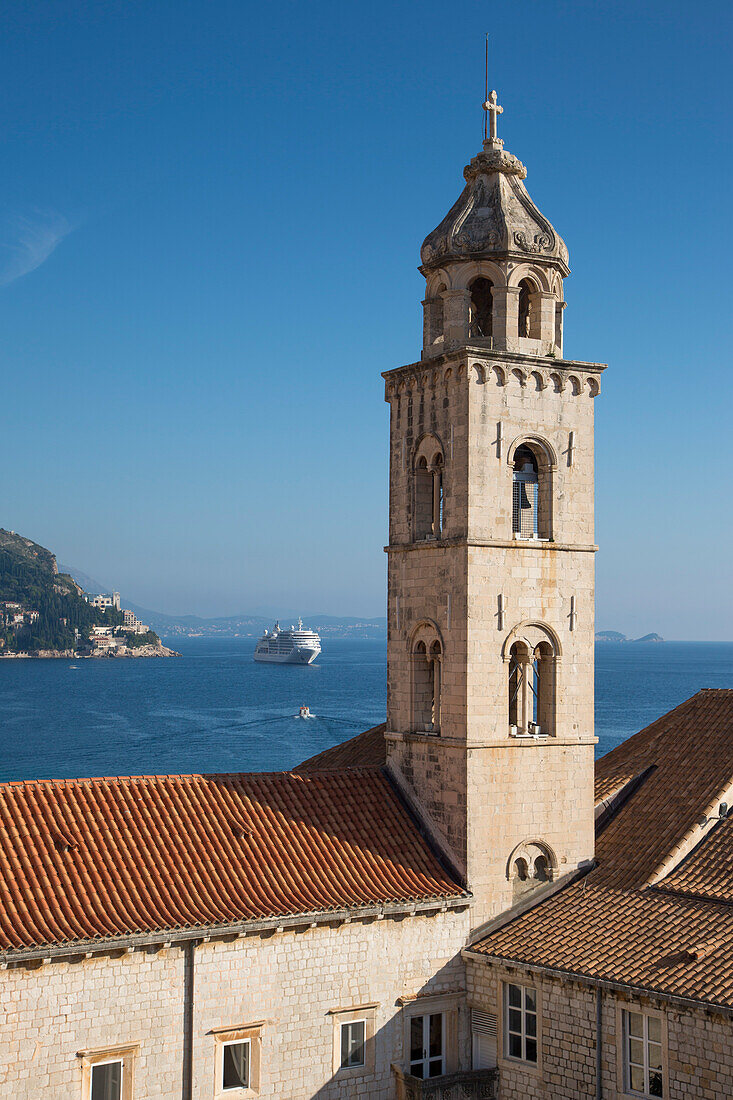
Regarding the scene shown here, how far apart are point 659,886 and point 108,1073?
10505 mm

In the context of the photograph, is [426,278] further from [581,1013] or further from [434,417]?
[581,1013]

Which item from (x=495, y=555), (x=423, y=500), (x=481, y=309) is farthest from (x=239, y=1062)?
(x=481, y=309)

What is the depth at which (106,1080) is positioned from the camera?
1770cm

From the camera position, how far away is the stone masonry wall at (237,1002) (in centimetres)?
1700

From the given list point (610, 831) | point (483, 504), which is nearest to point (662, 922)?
point (610, 831)

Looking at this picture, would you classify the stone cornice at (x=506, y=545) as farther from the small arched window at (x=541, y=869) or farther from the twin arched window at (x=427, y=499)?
the small arched window at (x=541, y=869)

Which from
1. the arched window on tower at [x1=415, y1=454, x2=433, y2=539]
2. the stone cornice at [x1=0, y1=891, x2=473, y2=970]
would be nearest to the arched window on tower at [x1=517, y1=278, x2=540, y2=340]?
the arched window on tower at [x1=415, y1=454, x2=433, y2=539]

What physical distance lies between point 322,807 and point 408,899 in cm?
272

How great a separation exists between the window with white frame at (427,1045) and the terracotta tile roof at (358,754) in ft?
24.1

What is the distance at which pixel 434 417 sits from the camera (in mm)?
23594

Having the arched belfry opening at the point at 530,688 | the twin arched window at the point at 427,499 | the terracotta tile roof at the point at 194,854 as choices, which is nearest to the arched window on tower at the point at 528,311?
the twin arched window at the point at 427,499

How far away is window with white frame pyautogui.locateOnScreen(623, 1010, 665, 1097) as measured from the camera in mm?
18344

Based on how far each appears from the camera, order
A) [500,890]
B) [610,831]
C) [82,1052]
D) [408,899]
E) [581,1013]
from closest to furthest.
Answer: [82,1052] → [581,1013] → [408,899] → [500,890] → [610,831]

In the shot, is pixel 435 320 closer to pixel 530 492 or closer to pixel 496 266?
pixel 496 266
